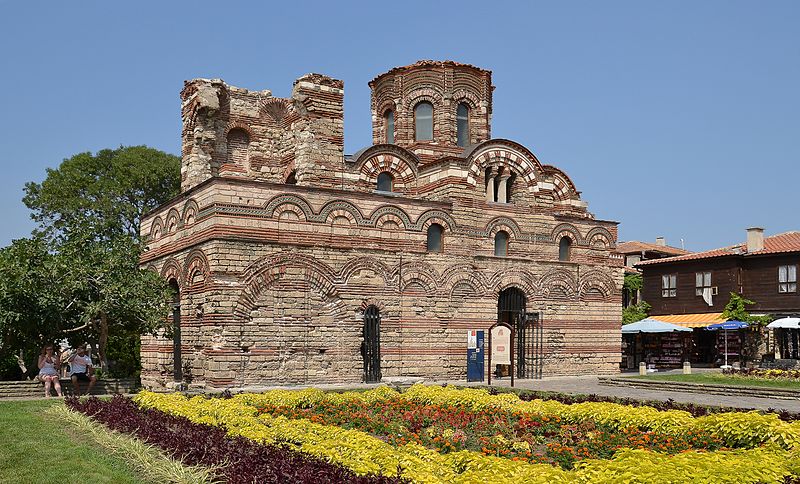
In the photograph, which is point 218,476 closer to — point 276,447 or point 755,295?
point 276,447

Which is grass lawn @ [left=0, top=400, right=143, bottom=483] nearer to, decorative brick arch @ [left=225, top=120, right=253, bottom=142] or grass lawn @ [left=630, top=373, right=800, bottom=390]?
decorative brick arch @ [left=225, top=120, right=253, bottom=142]

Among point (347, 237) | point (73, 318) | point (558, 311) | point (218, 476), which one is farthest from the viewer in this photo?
point (558, 311)

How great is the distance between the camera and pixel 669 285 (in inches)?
1462

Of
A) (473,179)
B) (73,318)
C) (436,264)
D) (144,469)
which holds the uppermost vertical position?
(473,179)

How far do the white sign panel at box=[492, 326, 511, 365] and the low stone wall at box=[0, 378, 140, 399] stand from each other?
28.4ft

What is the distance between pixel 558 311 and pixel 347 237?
7336 mm

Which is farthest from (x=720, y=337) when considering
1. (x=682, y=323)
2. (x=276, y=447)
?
(x=276, y=447)

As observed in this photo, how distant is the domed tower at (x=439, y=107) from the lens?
26.7m

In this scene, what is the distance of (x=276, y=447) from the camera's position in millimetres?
8977

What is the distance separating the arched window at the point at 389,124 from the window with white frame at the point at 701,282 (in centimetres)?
1629

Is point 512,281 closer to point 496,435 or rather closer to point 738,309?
point 496,435

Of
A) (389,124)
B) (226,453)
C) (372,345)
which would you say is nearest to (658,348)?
(389,124)

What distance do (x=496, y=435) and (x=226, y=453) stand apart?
4.25 m

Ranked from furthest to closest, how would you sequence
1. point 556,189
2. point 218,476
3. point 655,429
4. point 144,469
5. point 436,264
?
point 556,189 < point 436,264 < point 655,429 < point 144,469 < point 218,476
